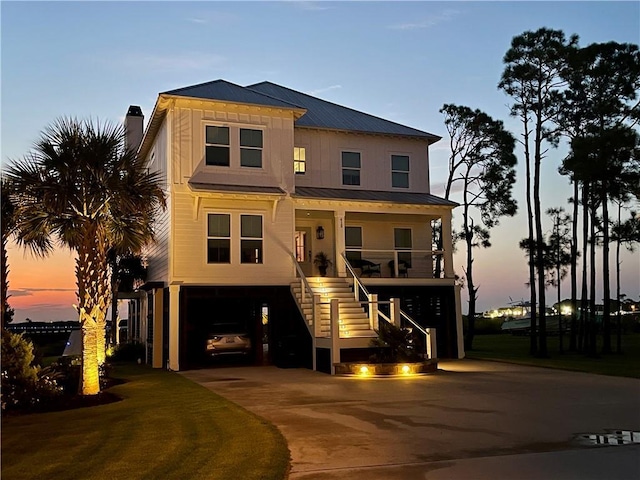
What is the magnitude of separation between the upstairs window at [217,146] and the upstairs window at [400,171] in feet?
22.5

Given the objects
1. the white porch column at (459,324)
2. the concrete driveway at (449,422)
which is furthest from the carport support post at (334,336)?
the white porch column at (459,324)

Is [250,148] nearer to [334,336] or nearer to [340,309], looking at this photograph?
[340,309]

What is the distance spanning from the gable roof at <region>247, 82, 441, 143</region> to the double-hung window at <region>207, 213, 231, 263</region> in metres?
4.81

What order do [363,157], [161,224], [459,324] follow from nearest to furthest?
[161,224] < [459,324] < [363,157]

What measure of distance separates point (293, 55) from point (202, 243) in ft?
20.4

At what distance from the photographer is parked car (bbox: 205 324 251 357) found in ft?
63.2

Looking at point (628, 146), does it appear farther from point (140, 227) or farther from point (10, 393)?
point (10, 393)

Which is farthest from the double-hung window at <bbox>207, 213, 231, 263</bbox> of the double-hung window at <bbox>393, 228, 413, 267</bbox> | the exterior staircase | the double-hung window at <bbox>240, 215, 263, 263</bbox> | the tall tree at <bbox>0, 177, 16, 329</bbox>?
the double-hung window at <bbox>393, 228, 413, 267</bbox>

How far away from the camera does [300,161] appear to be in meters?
22.7

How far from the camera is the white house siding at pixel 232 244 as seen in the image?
62.5ft

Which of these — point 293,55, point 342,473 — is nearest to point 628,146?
point 293,55

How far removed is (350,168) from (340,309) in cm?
665

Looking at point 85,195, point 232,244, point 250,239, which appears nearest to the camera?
point 85,195

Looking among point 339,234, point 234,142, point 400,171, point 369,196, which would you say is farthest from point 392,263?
point 234,142
